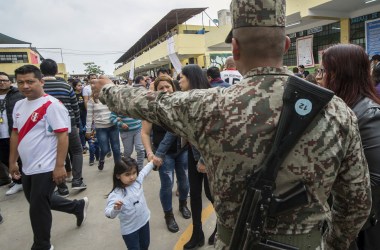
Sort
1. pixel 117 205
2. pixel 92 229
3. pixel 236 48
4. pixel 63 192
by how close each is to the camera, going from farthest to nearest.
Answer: pixel 63 192 → pixel 92 229 → pixel 117 205 → pixel 236 48

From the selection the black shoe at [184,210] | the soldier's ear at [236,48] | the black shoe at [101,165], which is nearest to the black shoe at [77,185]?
the black shoe at [101,165]

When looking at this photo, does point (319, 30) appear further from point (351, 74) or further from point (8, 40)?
point (8, 40)

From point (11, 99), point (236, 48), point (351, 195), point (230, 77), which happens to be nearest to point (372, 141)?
point (351, 195)

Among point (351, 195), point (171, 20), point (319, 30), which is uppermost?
point (171, 20)

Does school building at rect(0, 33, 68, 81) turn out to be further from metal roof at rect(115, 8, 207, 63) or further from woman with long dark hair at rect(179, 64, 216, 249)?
woman with long dark hair at rect(179, 64, 216, 249)

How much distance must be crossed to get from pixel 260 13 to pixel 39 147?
2.29 metres

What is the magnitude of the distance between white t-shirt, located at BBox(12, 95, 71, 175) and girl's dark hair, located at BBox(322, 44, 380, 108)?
226cm

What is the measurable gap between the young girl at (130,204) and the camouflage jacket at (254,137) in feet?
4.05

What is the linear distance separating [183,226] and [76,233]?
1166 millimetres

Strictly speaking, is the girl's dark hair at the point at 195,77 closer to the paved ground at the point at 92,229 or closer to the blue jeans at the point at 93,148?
the paved ground at the point at 92,229

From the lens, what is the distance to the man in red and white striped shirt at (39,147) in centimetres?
247

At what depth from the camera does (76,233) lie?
3.03 m

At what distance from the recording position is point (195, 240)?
257 cm

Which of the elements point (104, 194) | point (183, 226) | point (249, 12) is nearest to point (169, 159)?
point (183, 226)
